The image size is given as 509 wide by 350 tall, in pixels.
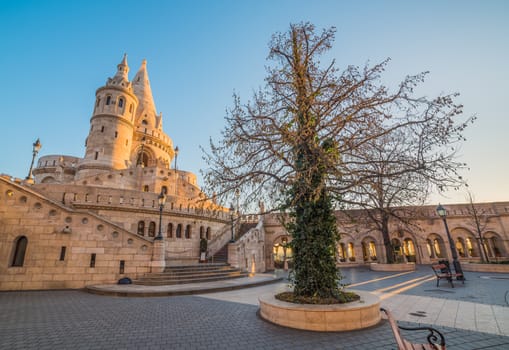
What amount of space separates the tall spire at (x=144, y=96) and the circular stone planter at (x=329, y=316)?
47.0 metres

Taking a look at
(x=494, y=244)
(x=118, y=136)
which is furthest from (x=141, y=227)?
(x=494, y=244)

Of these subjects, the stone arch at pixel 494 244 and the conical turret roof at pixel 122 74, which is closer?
the stone arch at pixel 494 244

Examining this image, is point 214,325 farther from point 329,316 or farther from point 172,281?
point 172,281

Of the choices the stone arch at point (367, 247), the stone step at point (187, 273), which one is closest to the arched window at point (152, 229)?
the stone step at point (187, 273)

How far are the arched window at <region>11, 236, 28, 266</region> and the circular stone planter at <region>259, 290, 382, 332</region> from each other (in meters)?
14.7

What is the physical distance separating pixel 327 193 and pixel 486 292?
794 cm

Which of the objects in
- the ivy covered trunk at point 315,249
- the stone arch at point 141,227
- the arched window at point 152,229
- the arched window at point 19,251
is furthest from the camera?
the arched window at point 152,229

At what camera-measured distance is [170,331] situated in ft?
17.7

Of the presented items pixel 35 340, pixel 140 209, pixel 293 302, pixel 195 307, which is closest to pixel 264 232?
pixel 140 209

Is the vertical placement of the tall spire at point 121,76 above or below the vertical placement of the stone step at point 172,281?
above

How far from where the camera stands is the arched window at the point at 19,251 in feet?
39.8

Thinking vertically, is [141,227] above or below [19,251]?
Answer: above

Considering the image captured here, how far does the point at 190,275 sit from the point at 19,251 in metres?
9.29

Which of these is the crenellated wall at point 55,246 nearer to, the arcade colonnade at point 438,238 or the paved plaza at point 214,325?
the paved plaza at point 214,325
